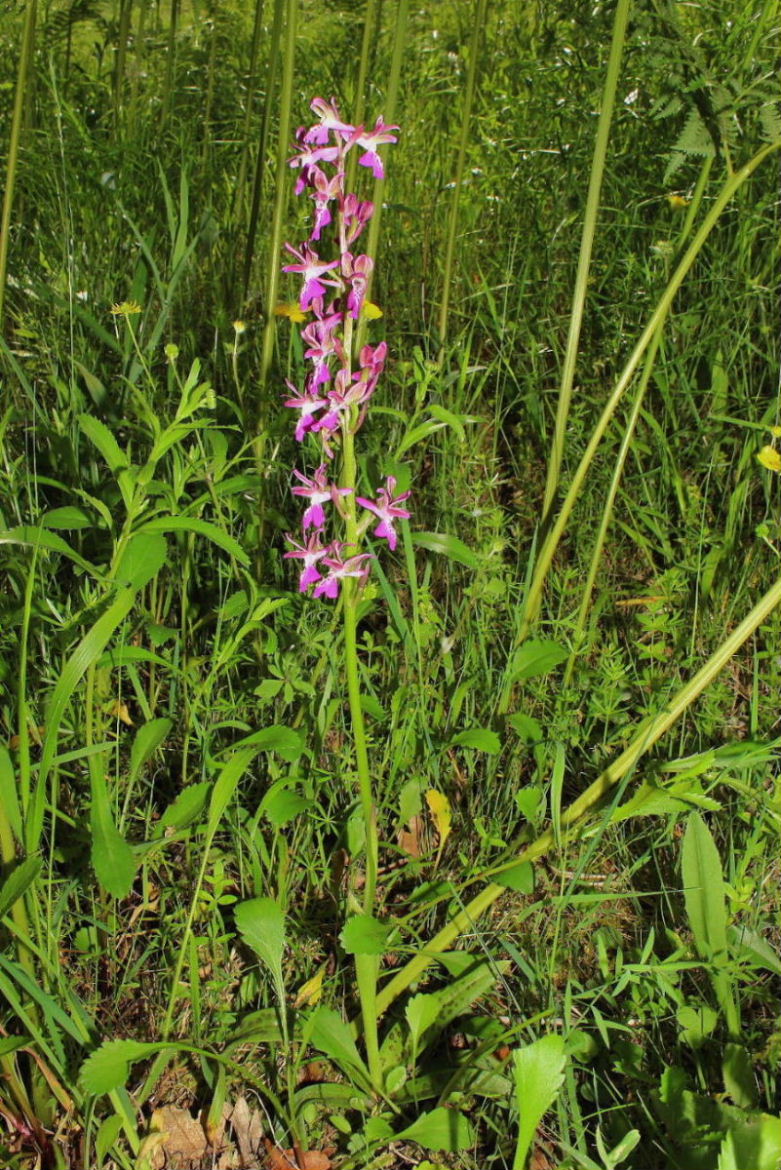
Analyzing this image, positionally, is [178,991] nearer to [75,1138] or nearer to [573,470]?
[75,1138]

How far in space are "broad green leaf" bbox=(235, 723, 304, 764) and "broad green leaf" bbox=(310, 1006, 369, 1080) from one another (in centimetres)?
34

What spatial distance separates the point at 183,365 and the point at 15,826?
4.16 ft

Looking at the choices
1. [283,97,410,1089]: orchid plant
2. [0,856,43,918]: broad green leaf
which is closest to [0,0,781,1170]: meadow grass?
[0,856,43,918]: broad green leaf

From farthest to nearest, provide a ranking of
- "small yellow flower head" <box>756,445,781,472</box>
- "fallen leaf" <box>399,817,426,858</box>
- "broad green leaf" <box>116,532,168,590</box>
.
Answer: "small yellow flower head" <box>756,445,781,472</box>
"fallen leaf" <box>399,817,426,858</box>
"broad green leaf" <box>116,532,168,590</box>

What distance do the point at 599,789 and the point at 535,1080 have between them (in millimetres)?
426

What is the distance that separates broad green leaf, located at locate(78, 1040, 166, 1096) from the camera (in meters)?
1.07

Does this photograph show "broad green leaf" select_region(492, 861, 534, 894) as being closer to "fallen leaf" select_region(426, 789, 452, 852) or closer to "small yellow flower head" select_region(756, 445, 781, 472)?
"fallen leaf" select_region(426, 789, 452, 852)

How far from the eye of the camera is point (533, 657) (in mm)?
1478

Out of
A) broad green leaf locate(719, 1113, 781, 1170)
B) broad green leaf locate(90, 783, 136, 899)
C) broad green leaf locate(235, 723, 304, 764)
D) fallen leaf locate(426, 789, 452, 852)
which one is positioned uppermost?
broad green leaf locate(235, 723, 304, 764)

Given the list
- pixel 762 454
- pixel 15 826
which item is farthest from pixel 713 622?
pixel 15 826

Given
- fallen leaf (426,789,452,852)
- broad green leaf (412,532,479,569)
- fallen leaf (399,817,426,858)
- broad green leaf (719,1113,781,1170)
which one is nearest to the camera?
broad green leaf (719,1113,781,1170)

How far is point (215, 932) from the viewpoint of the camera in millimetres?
1386

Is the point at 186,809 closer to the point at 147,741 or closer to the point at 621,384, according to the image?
the point at 147,741

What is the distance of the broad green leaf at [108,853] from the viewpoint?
1.07m
